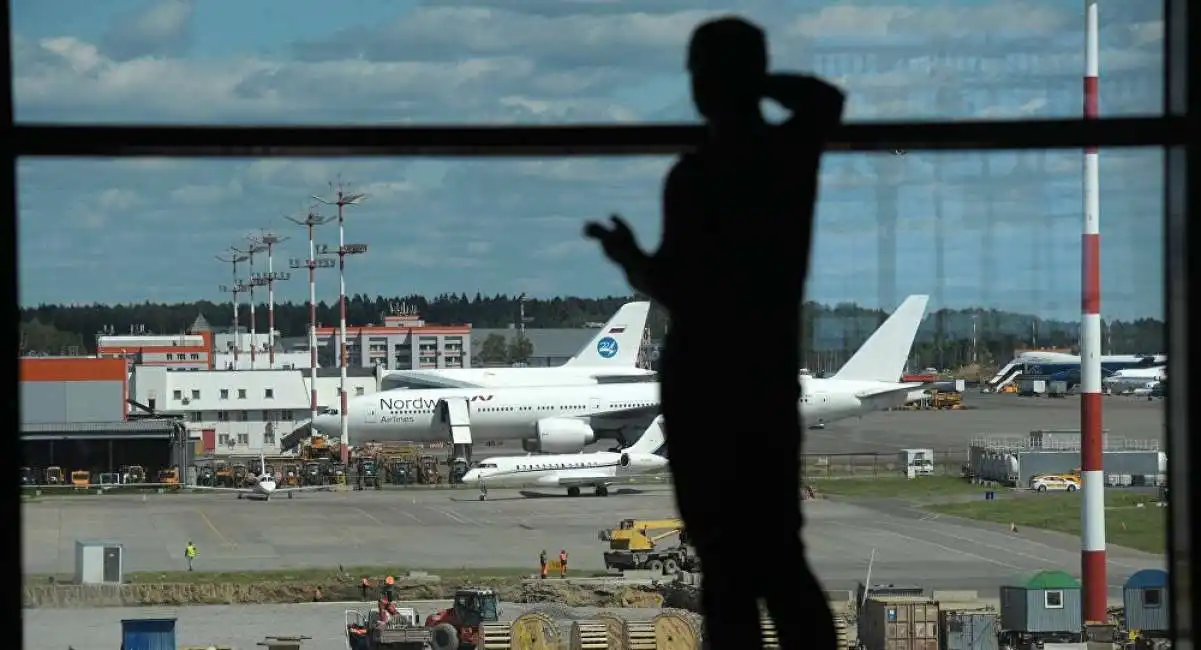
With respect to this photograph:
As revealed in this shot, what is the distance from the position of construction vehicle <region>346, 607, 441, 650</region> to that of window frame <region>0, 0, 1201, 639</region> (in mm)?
13472

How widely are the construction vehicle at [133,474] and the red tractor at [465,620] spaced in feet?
55.4

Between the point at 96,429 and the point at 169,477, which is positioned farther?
the point at 169,477

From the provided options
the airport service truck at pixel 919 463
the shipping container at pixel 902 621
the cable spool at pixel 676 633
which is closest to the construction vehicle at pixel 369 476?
the airport service truck at pixel 919 463

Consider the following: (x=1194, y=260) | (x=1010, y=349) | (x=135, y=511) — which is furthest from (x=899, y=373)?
(x=1194, y=260)

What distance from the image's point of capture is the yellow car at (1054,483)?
2531 cm

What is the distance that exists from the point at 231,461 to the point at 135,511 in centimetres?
1117

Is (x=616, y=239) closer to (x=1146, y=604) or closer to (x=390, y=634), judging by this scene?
(x=1146, y=604)

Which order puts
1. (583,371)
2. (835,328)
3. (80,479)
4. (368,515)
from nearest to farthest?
(835,328)
(368,515)
(80,479)
(583,371)

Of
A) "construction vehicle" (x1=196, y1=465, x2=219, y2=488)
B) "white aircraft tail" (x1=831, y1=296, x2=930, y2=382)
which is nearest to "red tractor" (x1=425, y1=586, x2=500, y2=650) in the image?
"white aircraft tail" (x1=831, y1=296, x2=930, y2=382)

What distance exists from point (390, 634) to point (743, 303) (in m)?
13.9

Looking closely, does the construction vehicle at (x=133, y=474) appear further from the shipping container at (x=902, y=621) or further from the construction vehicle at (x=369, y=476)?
the shipping container at (x=902, y=621)

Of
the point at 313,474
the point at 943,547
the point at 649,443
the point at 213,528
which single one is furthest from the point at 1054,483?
the point at 313,474

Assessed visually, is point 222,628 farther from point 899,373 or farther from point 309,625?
point 899,373

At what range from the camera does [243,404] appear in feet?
139
